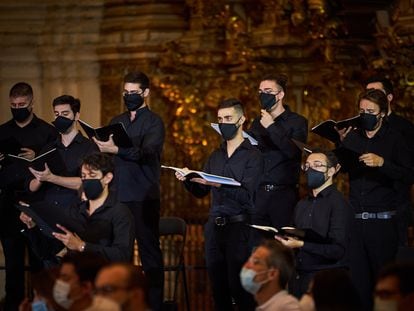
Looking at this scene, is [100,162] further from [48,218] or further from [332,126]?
[332,126]

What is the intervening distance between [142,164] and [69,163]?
556 millimetres

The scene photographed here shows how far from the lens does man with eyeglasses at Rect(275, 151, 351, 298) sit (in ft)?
35.0

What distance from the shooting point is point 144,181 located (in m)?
11.7

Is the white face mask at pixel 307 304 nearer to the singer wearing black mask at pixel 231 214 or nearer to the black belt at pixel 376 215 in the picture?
the singer wearing black mask at pixel 231 214

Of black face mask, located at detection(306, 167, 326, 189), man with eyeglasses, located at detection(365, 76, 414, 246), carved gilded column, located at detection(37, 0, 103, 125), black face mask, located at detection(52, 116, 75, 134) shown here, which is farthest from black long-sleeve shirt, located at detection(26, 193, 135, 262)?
carved gilded column, located at detection(37, 0, 103, 125)

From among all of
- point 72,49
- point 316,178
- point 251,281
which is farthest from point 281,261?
point 72,49

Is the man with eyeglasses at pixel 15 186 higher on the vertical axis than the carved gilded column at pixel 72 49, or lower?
lower

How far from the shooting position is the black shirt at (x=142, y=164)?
11656 millimetres

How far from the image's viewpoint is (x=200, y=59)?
15.6 meters

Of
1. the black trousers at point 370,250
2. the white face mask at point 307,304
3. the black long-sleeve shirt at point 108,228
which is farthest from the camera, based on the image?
the black trousers at point 370,250

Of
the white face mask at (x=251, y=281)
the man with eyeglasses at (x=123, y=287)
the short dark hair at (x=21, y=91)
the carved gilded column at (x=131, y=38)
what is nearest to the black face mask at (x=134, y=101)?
the short dark hair at (x=21, y=91)

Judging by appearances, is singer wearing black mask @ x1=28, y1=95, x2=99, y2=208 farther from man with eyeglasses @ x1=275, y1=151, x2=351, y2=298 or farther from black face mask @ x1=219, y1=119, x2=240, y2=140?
man with eyeglasses @ x1=275, y1=151, x2=351, y2=298

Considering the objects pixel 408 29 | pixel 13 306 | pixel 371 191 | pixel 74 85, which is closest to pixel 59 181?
pixel 13 306

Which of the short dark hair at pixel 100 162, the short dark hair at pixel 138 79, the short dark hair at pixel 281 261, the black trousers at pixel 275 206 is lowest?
the short dark hair at pixel 281 261
